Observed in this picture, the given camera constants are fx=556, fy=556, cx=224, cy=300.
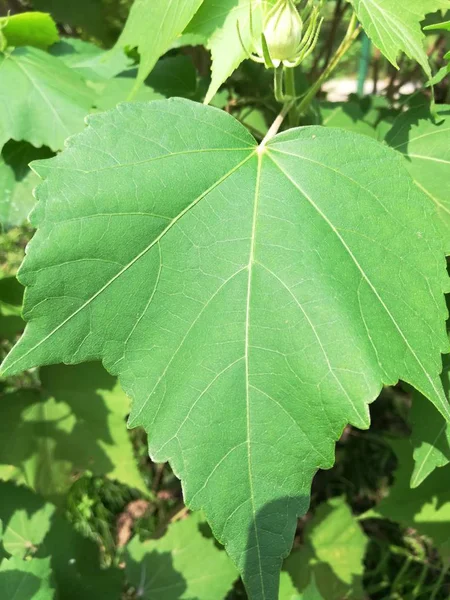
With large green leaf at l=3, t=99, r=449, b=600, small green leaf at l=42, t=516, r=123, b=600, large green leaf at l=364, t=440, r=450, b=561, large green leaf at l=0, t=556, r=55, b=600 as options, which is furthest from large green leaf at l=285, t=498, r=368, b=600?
large green leaf at l=3, t=99, r=449, b=600

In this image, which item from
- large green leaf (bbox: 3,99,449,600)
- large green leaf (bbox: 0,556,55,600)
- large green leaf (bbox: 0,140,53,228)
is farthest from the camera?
large green leaf (bbox: 0,140,53,228)

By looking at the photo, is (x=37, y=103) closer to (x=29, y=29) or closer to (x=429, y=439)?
(x=29, y=29)

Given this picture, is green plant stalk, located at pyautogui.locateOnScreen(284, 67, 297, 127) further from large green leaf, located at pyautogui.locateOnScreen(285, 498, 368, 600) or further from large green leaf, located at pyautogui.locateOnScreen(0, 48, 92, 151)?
large green leaf, located at pyautogui.locateOnScreen(285, 498, 368, 600)

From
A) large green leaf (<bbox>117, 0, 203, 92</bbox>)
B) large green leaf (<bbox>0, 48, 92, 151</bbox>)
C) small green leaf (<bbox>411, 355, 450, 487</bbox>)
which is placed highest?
large green leaf (<bbox>117, 0, 203, 92</bbox>)

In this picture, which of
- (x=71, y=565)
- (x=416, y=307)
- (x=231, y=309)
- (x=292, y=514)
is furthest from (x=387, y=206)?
(x=71, y=565)

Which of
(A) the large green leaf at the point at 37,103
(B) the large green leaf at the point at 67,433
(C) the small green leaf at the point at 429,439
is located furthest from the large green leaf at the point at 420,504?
(A) the large green leaf at the point at 37,103

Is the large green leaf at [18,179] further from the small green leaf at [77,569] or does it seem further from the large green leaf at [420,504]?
the large green leaf at [420,504]

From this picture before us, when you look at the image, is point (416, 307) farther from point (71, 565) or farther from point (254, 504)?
point (71, 565)

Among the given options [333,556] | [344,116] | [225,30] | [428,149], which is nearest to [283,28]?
[225,30]
